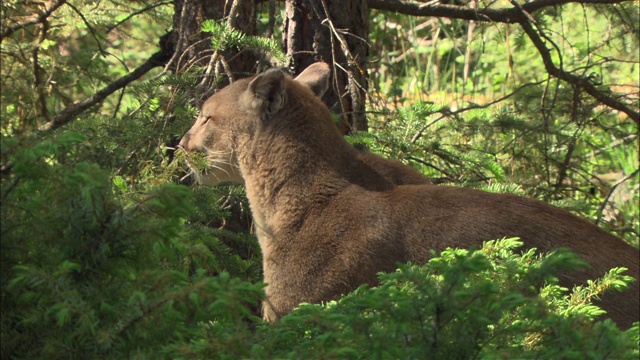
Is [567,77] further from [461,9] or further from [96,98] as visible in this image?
[96,98]

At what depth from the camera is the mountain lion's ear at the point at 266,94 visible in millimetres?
4902

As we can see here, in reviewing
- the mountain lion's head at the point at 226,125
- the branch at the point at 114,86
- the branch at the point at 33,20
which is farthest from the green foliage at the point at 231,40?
the branch at the point at 33,20

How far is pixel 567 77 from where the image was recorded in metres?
6.90

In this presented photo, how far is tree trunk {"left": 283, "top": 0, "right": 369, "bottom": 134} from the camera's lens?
19.9ft

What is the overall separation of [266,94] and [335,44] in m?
1.38

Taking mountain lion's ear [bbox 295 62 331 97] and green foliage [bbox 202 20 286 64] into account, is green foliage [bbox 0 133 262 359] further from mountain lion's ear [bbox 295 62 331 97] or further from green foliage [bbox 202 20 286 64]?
mountain lion's ear [bbox 295 62 331 97]

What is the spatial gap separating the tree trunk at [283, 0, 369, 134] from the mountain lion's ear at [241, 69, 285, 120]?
0.97 m

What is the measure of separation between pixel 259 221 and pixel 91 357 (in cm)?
247

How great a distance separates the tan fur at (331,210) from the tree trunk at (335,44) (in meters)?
0.91

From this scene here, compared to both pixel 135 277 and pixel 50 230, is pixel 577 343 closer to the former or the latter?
pixel 135 277

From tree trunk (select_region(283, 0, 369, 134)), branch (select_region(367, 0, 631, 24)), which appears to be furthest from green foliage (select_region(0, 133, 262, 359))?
branch (select_region(367, 0, 631, 24))

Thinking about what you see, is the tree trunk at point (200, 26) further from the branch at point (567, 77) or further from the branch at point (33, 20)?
the branch at point (567, 77)

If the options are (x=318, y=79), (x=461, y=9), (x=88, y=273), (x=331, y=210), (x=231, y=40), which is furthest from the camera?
(x=461, y=9)

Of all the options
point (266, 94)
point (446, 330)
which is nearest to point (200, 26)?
point (266, 94)
